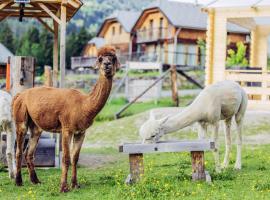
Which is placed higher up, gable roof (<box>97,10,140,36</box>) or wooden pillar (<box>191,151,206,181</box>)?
gable roof (<box>97,10,140,36</box>)

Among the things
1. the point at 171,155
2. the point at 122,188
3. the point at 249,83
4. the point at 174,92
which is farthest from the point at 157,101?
the point at 122,188

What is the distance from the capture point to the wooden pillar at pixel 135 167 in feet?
35.9

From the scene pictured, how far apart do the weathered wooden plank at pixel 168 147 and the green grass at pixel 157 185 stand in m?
0.53

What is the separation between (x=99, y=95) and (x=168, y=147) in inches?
60.8

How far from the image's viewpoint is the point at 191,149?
35.8ft

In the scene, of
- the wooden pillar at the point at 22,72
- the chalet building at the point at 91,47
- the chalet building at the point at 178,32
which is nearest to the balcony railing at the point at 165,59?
the chalet building at the point at 178,32

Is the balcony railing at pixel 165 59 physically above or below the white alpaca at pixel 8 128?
above

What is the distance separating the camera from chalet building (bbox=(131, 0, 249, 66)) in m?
56.8

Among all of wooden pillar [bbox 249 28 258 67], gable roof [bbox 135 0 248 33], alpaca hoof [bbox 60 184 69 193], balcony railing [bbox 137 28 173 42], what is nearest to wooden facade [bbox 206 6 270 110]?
wooden pillar [bbox 249 28 258 67]

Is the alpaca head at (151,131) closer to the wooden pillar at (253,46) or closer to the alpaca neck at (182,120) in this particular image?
the alpaca neck at (182,120)

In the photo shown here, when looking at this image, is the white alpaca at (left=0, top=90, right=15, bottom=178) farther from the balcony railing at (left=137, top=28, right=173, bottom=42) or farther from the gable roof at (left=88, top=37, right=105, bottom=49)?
the gable roof at (left=88, top=37, right=105, bottom=49)

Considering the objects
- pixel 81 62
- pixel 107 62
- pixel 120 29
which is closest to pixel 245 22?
pixel 107 62

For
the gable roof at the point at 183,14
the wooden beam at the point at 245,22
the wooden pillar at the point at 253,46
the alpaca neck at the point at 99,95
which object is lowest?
the alpaca neck at the point at 99,95

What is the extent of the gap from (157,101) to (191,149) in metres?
26.6
